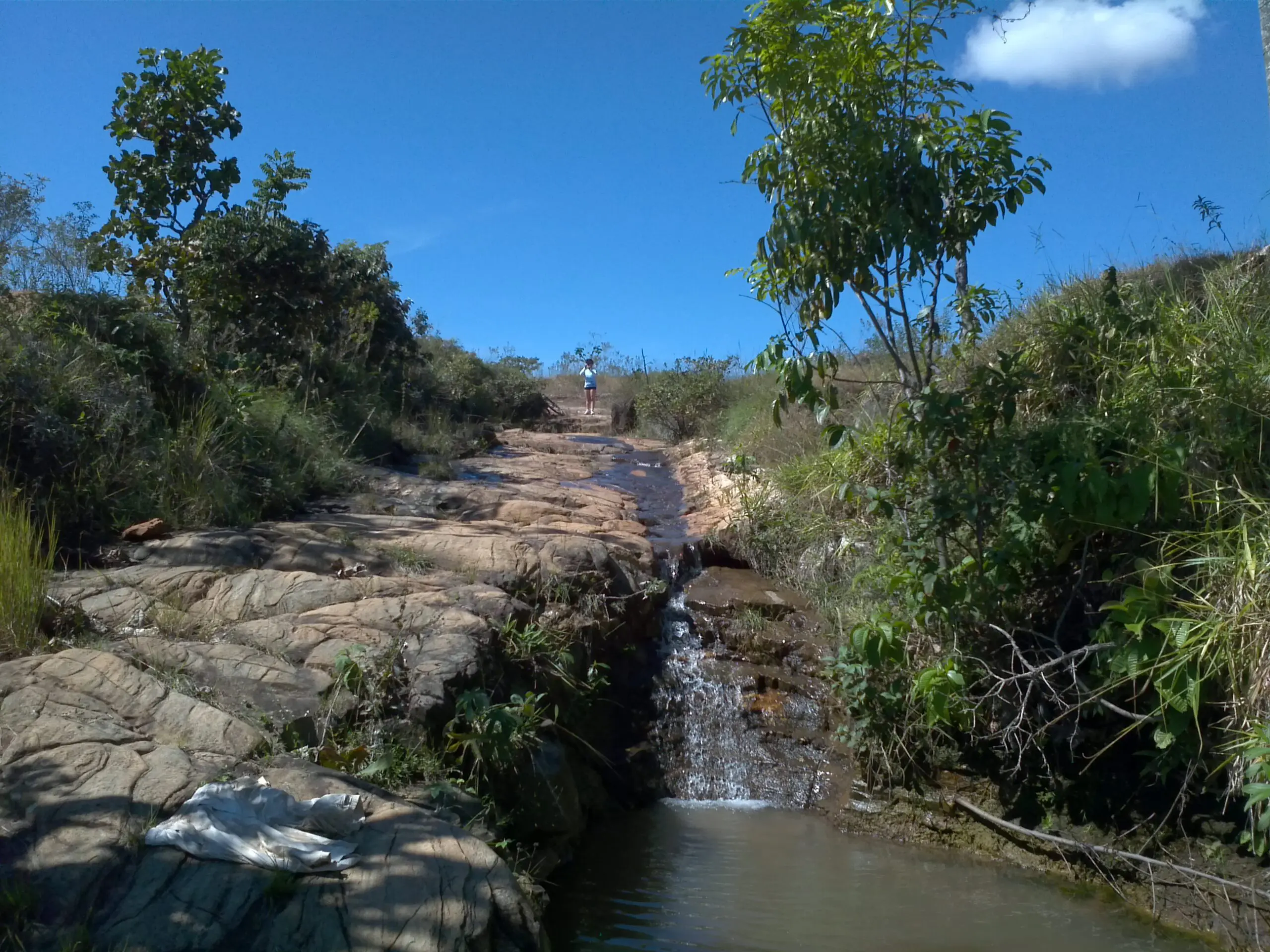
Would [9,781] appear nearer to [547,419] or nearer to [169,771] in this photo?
[169,771]

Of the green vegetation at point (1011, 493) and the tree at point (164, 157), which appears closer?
the green vegetation at point (1011, 493)

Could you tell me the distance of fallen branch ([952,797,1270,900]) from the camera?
15.9 feet

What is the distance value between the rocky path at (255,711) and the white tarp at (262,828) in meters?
0.05

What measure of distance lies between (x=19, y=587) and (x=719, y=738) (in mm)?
4535

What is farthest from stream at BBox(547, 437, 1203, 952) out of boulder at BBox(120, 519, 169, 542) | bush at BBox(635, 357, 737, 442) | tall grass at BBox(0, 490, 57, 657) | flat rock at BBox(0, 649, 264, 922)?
bush at BBox(635, 357, 737, 442)

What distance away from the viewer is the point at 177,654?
5262 mm

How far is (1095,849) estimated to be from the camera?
5.38 meters

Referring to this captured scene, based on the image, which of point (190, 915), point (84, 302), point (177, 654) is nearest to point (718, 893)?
point (190, 915)

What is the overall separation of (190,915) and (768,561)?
245 inches

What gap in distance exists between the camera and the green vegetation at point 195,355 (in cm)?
753

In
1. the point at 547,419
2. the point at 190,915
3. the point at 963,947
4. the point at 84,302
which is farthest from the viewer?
the point at 547,419

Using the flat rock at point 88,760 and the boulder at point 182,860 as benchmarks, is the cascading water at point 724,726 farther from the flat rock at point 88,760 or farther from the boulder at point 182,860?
the flat rock at point 88,760

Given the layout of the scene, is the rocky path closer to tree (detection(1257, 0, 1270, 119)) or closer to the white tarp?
the white tarp

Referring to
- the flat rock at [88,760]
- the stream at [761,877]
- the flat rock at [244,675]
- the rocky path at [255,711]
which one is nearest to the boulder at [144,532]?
the rocky path at [255,711]
